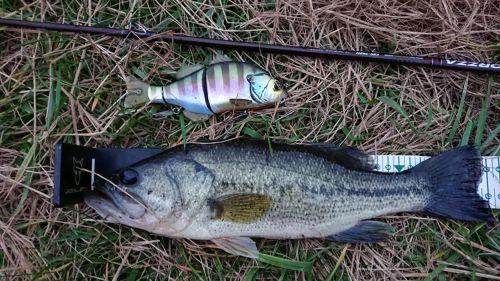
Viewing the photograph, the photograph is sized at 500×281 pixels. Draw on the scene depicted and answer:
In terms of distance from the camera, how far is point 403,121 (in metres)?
3.31

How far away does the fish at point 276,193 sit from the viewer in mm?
2820

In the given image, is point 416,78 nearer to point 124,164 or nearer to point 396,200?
point 396,200

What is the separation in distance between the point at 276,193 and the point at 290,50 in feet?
3.11

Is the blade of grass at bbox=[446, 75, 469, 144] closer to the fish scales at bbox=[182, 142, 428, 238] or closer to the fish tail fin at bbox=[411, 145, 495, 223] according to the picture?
the fish tail fin at bbox=[411, 145, 495, 223]

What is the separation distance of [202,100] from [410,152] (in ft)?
4.63

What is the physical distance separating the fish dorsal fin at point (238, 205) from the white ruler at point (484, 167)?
844mm

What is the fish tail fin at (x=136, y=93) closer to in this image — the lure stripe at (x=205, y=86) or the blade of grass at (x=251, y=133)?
the lure stripe at (x=205, y=86)

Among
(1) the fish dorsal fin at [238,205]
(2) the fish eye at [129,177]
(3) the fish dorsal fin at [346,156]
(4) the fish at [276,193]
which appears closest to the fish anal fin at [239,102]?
(4) the fish at [276,193]

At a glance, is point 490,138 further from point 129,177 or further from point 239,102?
point 129,177

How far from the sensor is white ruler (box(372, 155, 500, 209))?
3.18m

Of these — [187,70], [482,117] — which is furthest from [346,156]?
[187,70]

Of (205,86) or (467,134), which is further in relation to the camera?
(467,134)

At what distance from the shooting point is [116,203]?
2.79m

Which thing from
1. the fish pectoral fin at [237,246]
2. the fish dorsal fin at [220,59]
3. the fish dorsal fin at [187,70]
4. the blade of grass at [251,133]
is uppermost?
the fish dorsal fin at [220,59]
